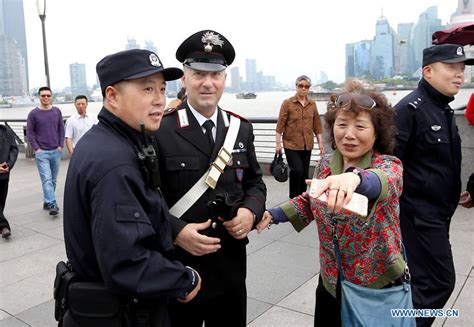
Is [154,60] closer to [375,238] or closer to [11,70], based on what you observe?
[375,238]

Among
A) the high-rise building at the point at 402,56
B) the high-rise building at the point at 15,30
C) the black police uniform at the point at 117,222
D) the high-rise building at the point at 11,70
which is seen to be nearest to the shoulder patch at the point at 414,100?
the black police uniform at the point at 117,222

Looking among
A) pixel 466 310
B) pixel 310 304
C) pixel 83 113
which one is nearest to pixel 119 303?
pixel 310 304

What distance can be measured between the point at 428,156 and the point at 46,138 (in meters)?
6.22

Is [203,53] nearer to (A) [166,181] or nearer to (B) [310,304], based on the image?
(A) [166,181]

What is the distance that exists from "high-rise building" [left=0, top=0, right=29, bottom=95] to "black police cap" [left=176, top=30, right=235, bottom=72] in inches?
647

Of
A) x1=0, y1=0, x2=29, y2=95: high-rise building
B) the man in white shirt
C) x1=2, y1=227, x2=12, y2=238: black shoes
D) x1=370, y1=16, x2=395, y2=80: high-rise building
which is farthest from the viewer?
x1=0, y1=0, x2=29, y2=95: high-rise building

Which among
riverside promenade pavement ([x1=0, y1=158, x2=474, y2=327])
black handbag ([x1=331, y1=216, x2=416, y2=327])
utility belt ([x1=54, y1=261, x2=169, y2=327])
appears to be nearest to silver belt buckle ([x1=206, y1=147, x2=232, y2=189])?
utility belt ([x1=54, y1=261, x2=169, y2=327])

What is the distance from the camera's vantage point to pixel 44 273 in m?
4.53

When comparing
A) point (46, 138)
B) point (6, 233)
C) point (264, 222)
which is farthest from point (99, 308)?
point (46, 138)

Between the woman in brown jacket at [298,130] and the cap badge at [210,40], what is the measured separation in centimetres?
430

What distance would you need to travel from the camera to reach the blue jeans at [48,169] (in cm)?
703

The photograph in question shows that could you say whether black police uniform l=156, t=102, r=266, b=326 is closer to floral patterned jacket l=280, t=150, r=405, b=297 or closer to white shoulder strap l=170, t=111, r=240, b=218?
white shoulder strap l=170, t=111, r=240, b=218

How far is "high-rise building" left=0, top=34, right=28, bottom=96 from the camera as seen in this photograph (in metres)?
15.8

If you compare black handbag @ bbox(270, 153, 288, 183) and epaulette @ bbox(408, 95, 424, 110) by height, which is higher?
epaulette @ bbox(408, 95, 424, 110)
